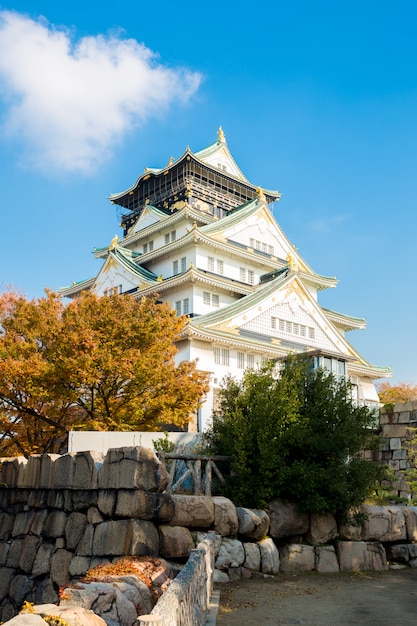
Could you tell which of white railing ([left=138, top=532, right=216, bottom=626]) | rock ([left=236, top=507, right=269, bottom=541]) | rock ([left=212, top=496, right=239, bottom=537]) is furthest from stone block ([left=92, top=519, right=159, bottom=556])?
rock ([left=236, top=507, right=269, bottom=541])

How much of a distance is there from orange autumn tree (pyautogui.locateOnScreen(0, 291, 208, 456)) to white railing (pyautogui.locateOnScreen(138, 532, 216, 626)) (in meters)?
11.5

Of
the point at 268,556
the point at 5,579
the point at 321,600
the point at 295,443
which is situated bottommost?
the point at 5,579

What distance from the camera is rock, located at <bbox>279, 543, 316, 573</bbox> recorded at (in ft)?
44.8

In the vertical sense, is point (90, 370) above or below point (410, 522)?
above

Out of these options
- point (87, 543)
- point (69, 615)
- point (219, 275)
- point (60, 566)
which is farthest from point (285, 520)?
point (219, 275)

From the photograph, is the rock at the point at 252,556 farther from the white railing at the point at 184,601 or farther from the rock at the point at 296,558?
the white railing at the point at 184,601

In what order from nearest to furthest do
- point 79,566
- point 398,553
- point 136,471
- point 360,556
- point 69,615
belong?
point 69,615
point 136,471
point 79,566
point 360,556
point 398,553

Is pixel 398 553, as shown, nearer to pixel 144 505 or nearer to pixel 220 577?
pixel 220 577

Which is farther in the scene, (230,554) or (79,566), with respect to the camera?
(230,554)

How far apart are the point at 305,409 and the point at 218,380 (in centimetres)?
1544

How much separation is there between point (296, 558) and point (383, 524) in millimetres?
2873

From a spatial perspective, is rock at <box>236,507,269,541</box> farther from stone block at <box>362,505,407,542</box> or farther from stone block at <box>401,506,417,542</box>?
stone block at <box>401,506,417,542</box>

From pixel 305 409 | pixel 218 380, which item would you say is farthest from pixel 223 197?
pixel 305 409

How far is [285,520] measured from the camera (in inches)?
550
